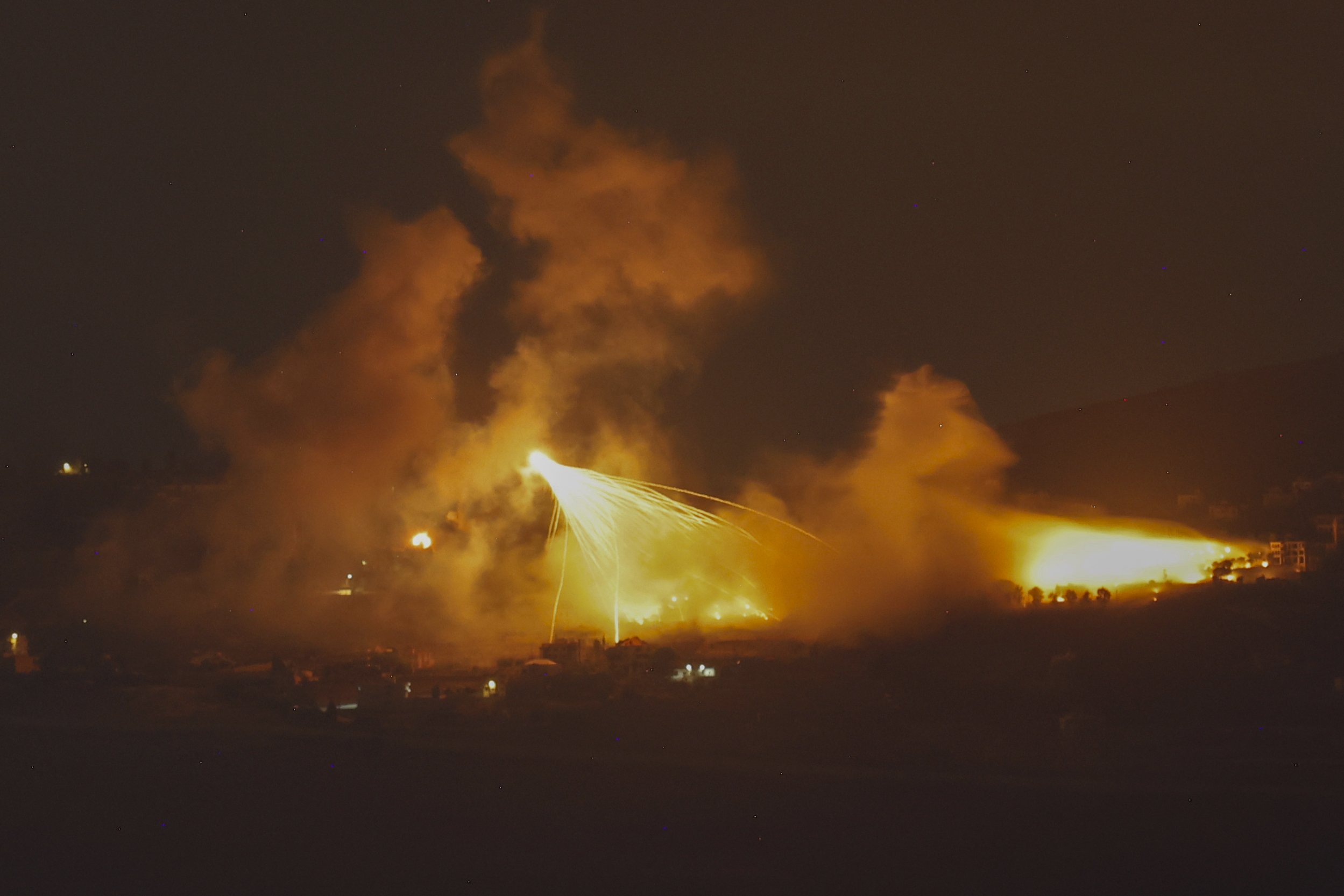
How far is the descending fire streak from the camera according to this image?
27266 mm

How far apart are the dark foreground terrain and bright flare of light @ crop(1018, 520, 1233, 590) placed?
178 inches

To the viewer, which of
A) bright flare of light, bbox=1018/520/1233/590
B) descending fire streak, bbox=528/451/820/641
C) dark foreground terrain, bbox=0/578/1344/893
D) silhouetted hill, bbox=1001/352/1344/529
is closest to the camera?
dark foreground terrain, bbox=0/578/1344/893

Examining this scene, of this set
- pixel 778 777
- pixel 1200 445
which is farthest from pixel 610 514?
pixel 1200 445

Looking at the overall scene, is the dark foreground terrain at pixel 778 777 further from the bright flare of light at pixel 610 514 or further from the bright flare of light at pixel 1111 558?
the bright flare of light at pixel 610 514

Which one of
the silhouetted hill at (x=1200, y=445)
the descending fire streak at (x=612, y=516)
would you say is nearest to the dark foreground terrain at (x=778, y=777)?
the descending fire streak at (x=612, y=516)

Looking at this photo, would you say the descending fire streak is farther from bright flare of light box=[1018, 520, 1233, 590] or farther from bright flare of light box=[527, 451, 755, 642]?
bright flare of light box=[1018, 520, 1233, 590]

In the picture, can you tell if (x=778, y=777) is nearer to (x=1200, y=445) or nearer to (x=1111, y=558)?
(x=1111, y=558)

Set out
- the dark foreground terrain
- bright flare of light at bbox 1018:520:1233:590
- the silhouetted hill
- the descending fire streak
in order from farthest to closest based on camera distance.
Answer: the silhouetted hill, the descending fire streak, bright flare of light at bbox 1018:520:1233:590, the dark foreground terrain

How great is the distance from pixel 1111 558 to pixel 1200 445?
1020 inches

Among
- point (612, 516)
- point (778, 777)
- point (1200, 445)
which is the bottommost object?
point (778, 777)

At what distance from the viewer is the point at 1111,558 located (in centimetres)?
2605

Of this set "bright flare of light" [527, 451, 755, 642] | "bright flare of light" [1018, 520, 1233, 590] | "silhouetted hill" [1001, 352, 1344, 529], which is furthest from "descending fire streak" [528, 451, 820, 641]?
"silhouetted hill" [1001, 352, 1344, 529]

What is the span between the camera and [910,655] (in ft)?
63.5

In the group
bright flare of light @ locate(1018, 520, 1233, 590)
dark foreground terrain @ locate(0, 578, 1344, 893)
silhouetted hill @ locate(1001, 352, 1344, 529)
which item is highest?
silhouetted hill @ locate(1001, 352, 1344, 529)
